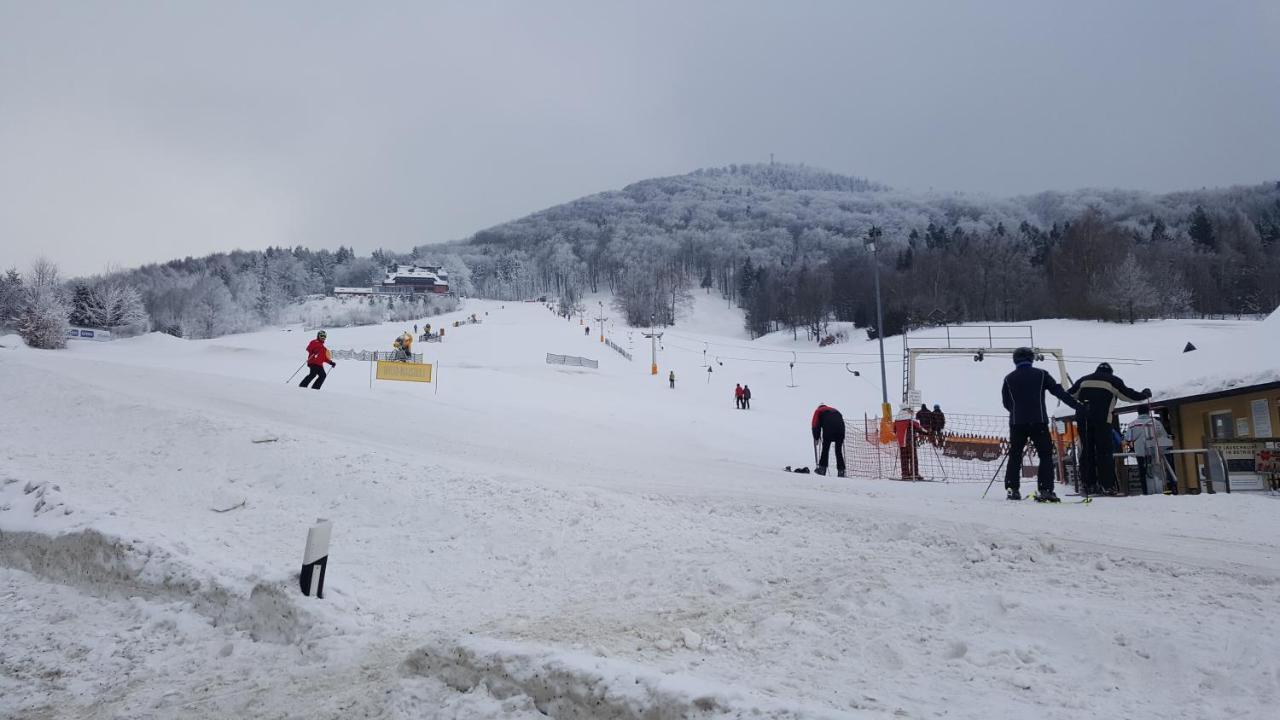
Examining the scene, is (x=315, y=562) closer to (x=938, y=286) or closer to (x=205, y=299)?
(x=938, y=286)

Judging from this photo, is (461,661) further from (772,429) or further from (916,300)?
(916,300)

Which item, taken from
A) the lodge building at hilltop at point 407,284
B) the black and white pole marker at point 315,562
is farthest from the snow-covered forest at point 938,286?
the black and white pole marker at point 315,562

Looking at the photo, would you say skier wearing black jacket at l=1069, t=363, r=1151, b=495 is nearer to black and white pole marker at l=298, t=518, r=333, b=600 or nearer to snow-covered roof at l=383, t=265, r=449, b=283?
black and white pole marker at l=298, t=518, r=333, b=600

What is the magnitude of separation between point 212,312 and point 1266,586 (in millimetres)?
130372

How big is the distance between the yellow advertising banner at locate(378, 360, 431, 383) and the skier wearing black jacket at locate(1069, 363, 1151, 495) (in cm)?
2131

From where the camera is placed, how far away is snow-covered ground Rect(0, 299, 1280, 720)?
3.87 meters

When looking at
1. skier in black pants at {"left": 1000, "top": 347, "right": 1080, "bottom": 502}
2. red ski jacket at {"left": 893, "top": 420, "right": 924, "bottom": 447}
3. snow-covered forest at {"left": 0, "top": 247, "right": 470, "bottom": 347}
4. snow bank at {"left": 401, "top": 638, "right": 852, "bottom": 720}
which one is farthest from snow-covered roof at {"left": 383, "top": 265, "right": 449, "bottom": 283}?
snow bank at {"left": 401, "top": 638, "right": 852, "bottom": 720}

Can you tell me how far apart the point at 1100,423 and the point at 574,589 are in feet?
25.6

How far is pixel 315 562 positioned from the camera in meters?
5.73

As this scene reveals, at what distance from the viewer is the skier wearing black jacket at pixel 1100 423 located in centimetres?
967

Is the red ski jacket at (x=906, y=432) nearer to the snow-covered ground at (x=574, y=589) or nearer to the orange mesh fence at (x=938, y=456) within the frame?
the orange mesh fence at (x=938, y=456)

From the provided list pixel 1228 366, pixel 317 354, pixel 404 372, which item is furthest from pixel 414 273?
pixel 1228 366

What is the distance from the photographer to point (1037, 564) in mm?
5309

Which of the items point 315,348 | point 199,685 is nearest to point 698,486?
point 199,685
